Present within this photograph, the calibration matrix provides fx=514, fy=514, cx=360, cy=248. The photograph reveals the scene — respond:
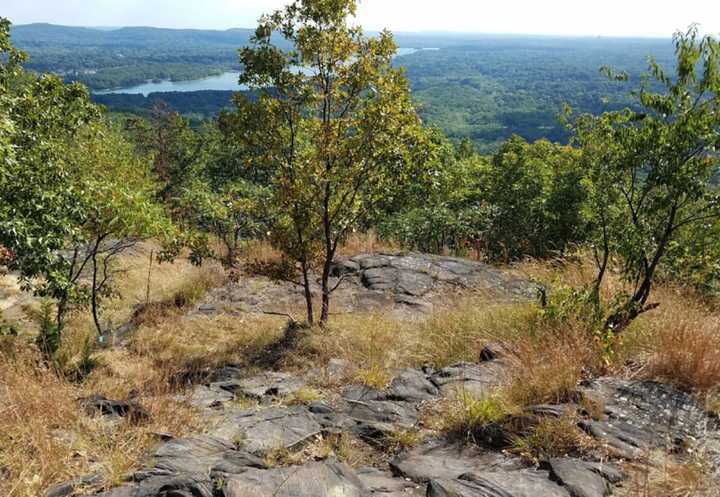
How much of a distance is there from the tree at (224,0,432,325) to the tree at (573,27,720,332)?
2814 millimetres

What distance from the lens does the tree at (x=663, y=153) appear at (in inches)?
221

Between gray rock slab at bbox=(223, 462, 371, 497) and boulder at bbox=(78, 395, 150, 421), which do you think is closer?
gray rock slab at bbox=(223, 462, 371, 497)

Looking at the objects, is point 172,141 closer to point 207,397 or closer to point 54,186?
point 54,186

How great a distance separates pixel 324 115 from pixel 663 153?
200 inches

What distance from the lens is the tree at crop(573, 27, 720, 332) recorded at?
5.62 meters

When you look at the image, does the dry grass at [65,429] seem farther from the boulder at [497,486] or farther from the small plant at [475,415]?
the small plant at [475,415]

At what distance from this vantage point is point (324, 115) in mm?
8672

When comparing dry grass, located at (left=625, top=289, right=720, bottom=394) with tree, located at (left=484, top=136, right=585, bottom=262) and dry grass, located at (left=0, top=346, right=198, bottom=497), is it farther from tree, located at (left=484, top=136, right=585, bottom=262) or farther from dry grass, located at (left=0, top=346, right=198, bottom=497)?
tree, located at (left=484, top=136, right=585, bottom=262)

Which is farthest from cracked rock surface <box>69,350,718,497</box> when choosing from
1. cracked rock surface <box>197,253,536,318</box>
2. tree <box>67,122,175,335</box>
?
cracked rock surface <box>197,253,536,318</box>

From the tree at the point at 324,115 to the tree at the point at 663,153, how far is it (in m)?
2.81

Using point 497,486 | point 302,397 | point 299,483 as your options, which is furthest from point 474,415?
point 302,397

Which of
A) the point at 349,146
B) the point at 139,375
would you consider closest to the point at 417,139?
the point at 349,146

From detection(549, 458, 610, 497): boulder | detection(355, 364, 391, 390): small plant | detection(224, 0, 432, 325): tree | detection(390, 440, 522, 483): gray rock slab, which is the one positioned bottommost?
detection(355, 364, 391, 390): small plant

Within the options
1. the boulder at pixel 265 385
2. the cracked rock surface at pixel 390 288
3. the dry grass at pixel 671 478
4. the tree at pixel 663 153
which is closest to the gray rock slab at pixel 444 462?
the dry grass at pixel 671 478
